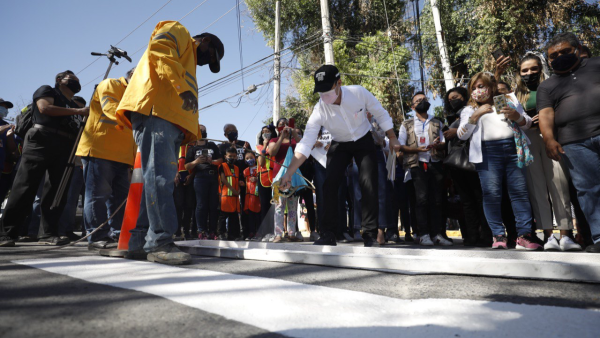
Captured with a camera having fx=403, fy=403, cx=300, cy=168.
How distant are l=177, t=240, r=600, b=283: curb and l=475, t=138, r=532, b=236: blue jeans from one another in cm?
135

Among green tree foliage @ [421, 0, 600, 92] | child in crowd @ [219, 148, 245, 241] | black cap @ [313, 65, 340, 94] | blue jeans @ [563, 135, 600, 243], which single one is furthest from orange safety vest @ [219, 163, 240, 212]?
green tree foliage @ [421, 0, 600, 92]

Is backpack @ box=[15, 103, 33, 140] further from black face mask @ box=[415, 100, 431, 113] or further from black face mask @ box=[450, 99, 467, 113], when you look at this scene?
black face mask @ box=[450, 99, 467, 113]

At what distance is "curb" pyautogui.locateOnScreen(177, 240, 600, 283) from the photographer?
201 cm

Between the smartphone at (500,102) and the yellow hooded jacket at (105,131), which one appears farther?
the yellow hooded jacket at (105,131)

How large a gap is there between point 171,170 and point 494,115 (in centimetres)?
330

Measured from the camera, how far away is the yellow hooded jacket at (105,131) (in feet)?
14.2

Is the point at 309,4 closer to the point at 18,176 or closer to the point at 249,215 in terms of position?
the point at 249,215

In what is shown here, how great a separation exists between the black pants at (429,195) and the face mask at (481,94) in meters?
1.31

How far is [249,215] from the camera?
7656 mm

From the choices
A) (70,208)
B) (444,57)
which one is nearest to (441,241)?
(70,208)

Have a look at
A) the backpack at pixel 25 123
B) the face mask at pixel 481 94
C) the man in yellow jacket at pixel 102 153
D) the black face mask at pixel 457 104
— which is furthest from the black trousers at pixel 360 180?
the backpack at pixel 25 123

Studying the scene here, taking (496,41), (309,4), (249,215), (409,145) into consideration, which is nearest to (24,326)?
(409,145)

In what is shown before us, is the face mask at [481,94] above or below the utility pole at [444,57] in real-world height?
below

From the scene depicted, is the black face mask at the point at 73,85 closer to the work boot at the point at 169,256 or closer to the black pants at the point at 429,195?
the work boot at the point at 169,256
